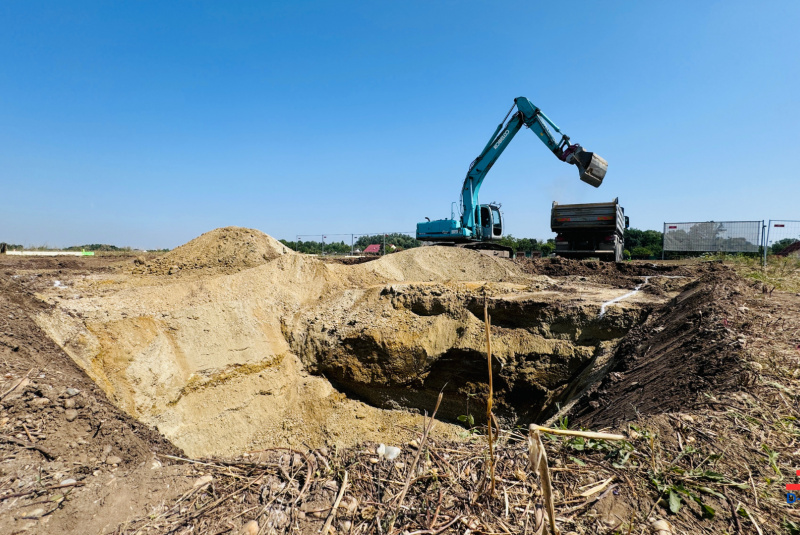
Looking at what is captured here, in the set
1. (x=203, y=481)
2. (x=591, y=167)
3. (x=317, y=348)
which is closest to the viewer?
(x=203, y=481)

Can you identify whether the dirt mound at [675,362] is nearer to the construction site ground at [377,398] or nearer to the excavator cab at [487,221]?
the construction site ground at [377,398]

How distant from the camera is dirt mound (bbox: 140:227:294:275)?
9344 mm

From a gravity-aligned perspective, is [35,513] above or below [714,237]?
below

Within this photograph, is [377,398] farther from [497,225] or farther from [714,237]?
[714,237]

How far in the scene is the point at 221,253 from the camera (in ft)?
32.2

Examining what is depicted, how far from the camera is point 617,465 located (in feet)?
6.43

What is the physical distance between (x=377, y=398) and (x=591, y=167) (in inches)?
361

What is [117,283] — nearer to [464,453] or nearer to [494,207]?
[464,453]

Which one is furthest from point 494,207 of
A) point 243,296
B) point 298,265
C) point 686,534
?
point 686,534

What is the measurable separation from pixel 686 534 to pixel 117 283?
31.8 ft

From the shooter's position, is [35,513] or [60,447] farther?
[60,447]

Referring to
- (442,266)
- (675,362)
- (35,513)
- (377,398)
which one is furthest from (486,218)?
(35,513)

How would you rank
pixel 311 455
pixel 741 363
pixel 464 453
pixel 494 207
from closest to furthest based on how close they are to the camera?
1. pixel 464 453
2. pixel 311 455
3. pixel 741 363
4. pixel 494 207

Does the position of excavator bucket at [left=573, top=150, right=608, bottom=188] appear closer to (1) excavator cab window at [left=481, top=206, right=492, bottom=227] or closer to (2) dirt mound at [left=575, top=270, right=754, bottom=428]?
(1) excavator cab window at [left=481, top=206, right=492, bottom=227]
